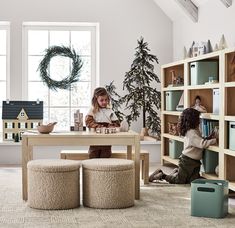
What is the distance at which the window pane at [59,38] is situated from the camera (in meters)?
8.12

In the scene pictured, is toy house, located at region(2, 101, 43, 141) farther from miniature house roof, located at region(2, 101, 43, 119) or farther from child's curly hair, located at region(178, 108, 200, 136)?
child's curly hair, located at region(178, 108, 200, 136)

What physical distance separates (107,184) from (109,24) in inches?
159

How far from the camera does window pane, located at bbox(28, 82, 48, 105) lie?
8.08 m

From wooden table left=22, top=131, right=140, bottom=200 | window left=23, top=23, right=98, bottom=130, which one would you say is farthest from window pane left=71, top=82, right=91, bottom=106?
wooden table left=22, top=131, right=140, bottom=200

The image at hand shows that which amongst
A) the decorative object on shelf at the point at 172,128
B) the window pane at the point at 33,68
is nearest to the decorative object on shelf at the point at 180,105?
the decorative object on shelf at the point at 172,128

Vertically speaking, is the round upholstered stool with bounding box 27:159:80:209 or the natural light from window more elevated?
the natural light from window

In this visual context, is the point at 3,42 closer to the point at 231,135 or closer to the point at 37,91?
the point at 37,91

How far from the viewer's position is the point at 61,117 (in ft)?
26.9

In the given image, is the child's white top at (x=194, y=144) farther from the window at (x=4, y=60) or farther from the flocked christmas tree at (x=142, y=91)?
the window at (x=4, y=60)

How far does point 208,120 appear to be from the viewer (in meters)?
5.79

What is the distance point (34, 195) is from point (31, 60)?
158 inches

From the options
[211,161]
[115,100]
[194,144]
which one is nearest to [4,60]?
[115,100]

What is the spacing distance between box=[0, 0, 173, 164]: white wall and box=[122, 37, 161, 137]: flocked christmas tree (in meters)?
0.26

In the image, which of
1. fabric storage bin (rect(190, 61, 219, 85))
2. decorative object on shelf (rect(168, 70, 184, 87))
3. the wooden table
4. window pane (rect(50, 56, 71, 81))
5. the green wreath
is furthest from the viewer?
window pane (rect(50, 56, 71, 81))
